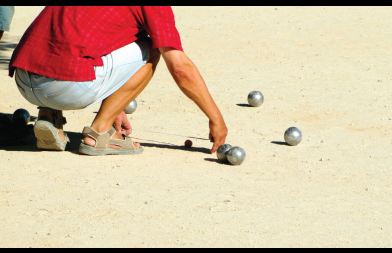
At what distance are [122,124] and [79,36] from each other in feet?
4.42

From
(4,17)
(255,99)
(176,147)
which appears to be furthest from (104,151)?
(255,99)

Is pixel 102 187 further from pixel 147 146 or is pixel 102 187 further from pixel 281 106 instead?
pixel 281 106

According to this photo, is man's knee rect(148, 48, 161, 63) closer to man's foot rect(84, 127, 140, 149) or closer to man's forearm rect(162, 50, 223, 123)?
man's forearm rect(162, 50, 223, 123)

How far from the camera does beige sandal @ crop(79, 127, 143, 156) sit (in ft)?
15.3

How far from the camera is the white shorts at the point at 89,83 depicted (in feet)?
14.1

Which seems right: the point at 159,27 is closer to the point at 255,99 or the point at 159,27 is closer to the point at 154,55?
the point at 154,55

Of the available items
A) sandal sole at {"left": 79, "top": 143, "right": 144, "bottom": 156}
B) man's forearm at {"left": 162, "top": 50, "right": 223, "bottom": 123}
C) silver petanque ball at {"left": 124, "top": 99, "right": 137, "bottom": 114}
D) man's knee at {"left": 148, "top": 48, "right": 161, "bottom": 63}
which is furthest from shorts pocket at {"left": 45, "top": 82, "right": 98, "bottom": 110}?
silver petanque ball at {"left": 124, "top": 99, "right": 137, "bottom": 114}

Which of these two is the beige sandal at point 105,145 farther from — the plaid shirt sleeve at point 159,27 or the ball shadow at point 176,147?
the plaid shirt sleeve at point 159,27

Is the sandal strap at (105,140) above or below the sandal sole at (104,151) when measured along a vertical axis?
above

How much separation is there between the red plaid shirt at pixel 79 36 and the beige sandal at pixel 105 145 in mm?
600

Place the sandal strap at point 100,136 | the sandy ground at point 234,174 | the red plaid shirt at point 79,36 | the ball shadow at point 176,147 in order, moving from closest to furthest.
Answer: the sandy ground at point 234,174, the red plaid shirt at point 79,36, the sandal strap at point 100,136, the ball shadow at point 176,147

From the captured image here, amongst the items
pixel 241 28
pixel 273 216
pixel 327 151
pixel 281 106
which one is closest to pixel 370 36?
pixel 241 28

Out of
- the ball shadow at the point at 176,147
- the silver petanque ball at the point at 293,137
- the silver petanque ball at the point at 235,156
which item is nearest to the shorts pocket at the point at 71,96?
the ball shadow at the point at 176,147

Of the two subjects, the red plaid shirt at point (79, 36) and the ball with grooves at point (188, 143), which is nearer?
the red plaid shirt at point (79, 36)
